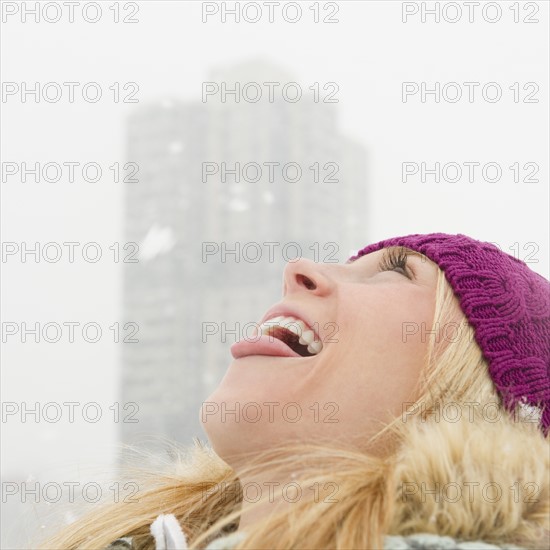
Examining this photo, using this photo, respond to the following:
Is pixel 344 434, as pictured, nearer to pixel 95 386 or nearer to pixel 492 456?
pixel 492 456

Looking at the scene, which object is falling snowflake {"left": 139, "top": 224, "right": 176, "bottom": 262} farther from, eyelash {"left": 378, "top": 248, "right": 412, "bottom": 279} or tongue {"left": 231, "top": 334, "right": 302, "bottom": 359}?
tongue {"left": 231, "top": 334, "right": 302, "bottom": 359}

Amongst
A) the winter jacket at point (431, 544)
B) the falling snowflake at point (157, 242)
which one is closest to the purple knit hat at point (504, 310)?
the winter jacket at point (431, 544)

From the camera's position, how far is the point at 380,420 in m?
1.06

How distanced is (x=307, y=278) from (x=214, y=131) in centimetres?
888

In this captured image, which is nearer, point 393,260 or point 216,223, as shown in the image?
point 393,260

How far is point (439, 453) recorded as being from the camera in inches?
32.8

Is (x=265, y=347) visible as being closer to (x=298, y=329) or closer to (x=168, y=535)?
(x=298, y=329)

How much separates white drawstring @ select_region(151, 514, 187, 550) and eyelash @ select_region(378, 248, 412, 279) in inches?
21.1

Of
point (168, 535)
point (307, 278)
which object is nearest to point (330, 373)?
point (307, 278)

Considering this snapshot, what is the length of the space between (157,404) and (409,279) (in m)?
9.33

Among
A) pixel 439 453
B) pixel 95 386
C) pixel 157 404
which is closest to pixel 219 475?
pixel 439 453

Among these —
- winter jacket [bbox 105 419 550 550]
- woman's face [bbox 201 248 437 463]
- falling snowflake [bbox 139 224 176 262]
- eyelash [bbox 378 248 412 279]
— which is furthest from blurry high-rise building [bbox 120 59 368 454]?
winter jacket [bbox 105 419 550 550]

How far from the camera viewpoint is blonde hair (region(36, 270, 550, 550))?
80 centimetres

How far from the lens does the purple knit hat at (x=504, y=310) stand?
107 centimetres
